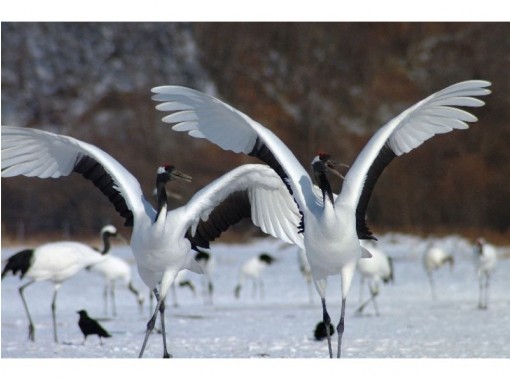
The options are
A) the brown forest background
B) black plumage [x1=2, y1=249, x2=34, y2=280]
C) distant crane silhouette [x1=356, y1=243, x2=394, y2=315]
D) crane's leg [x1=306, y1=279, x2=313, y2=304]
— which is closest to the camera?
black plumage [x1=2, y1=249, x2=34, y2=280]

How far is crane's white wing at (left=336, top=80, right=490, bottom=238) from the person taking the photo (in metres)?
5.47

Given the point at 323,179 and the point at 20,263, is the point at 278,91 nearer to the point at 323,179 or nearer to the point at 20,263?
the point at 20,263

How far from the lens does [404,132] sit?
577 centimetres

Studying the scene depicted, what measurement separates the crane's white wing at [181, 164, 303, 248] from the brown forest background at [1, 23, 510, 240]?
8.34m

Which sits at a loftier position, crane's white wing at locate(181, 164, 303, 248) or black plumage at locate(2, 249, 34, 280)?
crane's white wing at locate(181, 164, 303, 248)

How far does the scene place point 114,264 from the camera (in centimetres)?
938

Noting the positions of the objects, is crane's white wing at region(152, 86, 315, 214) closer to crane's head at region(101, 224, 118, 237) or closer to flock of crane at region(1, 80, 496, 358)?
flock of crane at region(1, 80, 496, 358)

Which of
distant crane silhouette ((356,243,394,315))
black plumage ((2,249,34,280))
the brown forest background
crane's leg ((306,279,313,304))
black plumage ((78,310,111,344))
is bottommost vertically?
black plumage ((78,310,111,344))

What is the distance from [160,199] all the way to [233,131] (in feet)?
1.67

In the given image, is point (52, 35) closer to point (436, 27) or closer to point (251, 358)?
point (436, 27)

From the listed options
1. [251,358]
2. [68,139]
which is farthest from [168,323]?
[68,139]

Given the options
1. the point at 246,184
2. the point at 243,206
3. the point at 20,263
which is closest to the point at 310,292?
the point at 20,263

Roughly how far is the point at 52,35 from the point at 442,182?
219 inches

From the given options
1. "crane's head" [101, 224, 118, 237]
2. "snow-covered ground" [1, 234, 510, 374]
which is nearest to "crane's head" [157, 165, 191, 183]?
"snow-covered ground" [1, 234, 510, 374]
